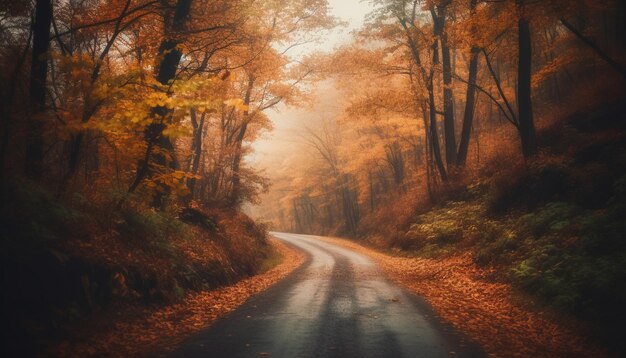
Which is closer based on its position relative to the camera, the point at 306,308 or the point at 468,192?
the point at 306,308

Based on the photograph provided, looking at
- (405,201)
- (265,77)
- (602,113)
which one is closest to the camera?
(602,113)

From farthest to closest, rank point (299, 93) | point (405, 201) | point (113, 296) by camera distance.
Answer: point (405, 201)
point (299, 93)
point (113, 296)

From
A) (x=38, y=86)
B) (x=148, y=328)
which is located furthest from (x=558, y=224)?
(x=38, y=86)

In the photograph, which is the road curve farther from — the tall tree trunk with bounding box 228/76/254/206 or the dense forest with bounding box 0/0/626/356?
the tall tree trunk with bounding box 228/76/254/206

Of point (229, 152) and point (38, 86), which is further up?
point (229, 152)

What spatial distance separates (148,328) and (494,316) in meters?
6.96

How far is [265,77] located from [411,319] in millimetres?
14803

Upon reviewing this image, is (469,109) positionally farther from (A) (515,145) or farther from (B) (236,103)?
(B) (236,103)

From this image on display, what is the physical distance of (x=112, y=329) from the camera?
6.12 m

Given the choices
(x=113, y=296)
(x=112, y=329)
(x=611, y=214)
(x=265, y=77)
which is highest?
(x=265, y=77)

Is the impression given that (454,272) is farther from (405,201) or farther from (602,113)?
(405,201)

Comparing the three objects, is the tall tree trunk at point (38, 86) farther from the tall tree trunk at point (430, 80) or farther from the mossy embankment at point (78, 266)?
the tall tree trunk at point (430, 80)

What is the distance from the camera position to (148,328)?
6.59 meters

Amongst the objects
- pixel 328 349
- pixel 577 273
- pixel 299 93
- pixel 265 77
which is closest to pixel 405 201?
pixel 299 93
